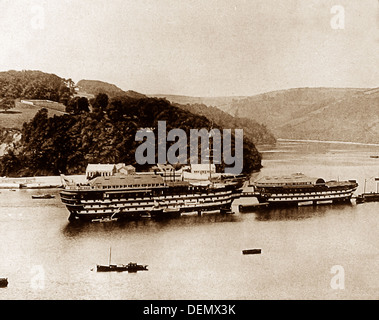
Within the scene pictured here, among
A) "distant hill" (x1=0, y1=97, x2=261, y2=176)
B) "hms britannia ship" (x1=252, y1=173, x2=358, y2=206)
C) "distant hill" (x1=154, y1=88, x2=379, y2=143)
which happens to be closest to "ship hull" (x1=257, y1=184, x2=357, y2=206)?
"hms britannia ship" (x1=252, y1=173, x2=358, y2=206)

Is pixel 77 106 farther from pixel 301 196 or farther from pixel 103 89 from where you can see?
pixel 301 196

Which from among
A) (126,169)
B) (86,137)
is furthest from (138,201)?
(86,137)

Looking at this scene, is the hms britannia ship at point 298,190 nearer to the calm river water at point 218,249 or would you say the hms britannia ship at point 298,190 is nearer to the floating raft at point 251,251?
the calm river water at point 218,249

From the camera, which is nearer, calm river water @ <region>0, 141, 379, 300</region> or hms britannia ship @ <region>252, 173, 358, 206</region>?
calm river water @ <region>0, 141, 379, 300</region>

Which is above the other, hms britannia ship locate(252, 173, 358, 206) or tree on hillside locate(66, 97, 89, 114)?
tree on hillside locate(66, 97, 89, 114)

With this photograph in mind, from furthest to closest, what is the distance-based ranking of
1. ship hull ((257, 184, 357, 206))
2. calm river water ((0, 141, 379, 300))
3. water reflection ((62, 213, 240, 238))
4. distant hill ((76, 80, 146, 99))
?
ship hull ((257, 184, 357, 206)) → water reflection ((62, 213, 240, 238)) → distant hill ((76, 80, 146, 99)) → calm river water ((0, 141, 379, 300))

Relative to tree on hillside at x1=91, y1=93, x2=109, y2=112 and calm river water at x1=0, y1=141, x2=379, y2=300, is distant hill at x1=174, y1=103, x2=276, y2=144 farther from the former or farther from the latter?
tree on hillside at x1=91, y1=93, x2=109, y2=112
